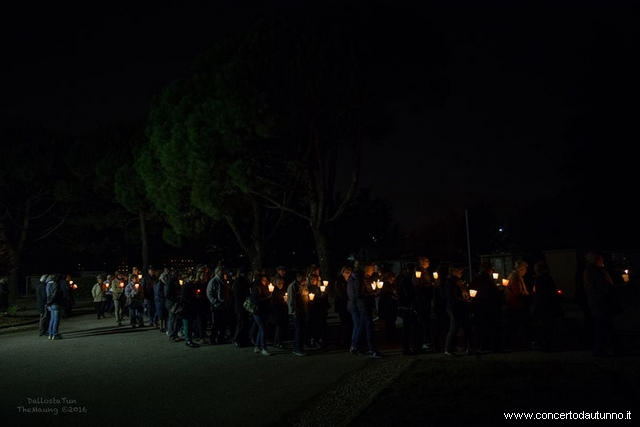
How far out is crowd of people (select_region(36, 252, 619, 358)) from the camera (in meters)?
10.8

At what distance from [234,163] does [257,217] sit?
758 cm

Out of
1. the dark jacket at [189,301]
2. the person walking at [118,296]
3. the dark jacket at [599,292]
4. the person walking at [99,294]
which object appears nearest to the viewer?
the dark jacket at [599,292]

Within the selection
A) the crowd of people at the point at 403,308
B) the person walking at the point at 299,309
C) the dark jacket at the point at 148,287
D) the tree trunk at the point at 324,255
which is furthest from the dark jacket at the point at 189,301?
the tree trunk at the point at 324,255

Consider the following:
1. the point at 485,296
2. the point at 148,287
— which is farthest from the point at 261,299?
the point at 148,287

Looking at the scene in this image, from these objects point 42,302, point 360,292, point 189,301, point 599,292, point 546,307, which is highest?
point 360,292

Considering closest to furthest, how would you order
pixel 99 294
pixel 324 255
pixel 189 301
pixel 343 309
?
pixel 343 309 < pixel 189 301 < pixel 99 294 < pixel 324 255

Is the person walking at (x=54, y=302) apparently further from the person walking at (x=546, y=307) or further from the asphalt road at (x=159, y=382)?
the person walking at (x=546, y=307)

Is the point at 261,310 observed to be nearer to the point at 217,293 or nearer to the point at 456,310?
the point at 217,293

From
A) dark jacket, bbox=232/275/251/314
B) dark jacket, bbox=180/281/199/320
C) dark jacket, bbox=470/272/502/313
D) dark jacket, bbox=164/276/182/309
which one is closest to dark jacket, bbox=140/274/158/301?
dark jacket, bbox=164/276/182/309

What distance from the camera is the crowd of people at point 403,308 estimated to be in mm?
10812

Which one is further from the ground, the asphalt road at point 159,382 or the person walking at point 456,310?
the person walking at point 456,310

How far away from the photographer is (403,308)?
1127 centimetres

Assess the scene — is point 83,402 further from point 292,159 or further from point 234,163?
point 292,159

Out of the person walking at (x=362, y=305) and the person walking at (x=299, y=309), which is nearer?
the person walking at (x=362, y=305)
